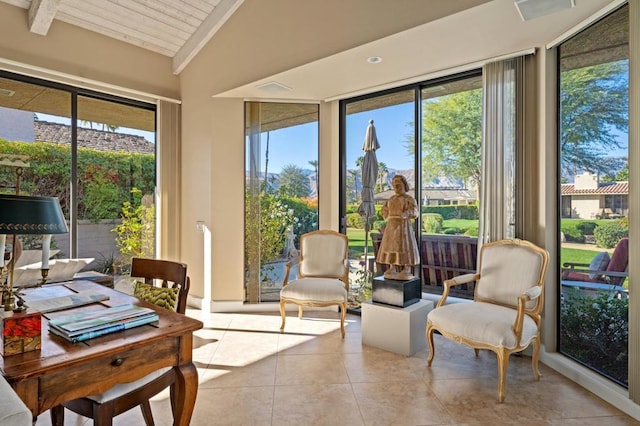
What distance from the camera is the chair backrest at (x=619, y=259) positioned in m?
2.54

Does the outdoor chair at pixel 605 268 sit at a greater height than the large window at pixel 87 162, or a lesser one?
lesser

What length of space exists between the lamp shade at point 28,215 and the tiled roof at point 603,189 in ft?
11.0

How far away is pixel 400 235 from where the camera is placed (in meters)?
3.48

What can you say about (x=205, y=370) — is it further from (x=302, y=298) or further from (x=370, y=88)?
(x=370, y=88)

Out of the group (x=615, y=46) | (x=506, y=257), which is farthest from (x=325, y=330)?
(x=615, y=46)

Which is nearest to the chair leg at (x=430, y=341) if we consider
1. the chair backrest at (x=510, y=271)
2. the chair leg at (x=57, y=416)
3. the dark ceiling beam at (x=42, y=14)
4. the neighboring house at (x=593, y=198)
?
the chair backrest at (x=510, y=271)

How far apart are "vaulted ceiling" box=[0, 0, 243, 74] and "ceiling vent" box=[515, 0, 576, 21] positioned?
290 cm

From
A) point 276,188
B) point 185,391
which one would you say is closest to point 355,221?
point 276,188

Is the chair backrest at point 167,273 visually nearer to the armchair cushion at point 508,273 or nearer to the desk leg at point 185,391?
the desk leg at point 185,391

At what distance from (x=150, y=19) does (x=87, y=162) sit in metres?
1.78

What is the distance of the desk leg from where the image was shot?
1.61 metres

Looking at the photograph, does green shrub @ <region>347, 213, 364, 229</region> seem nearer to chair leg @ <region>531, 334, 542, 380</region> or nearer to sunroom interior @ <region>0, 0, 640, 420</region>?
sunroom interior @ <region>0, 0, 640, 420</region>

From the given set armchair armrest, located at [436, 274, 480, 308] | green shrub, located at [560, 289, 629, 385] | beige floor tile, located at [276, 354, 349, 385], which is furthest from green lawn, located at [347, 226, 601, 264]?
beige floor tile, located at [276, 354, 349, 385]

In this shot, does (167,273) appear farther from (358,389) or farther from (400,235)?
(400,235)
